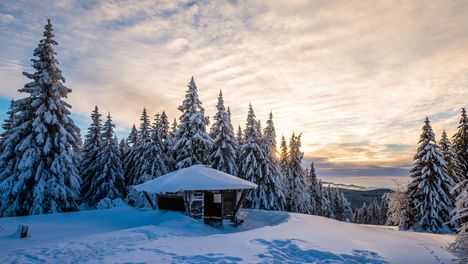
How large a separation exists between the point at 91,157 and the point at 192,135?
15.1m

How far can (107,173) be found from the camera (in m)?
36.4

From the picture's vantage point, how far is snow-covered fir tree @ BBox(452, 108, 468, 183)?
30042 millimetres

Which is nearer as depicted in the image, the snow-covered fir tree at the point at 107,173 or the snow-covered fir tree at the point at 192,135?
the snow-covered fir tree at the point at 192,135

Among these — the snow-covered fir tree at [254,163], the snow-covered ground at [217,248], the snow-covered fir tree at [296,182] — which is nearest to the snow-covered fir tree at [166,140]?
the snow-covered fir tree at [254,163]

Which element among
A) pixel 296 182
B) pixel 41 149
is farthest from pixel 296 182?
pixel 41 149

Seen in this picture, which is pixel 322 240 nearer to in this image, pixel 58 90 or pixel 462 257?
pixel 462 257

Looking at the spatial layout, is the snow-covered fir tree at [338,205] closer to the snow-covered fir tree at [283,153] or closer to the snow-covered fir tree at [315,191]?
the snow-covered fir tree at [315,191]

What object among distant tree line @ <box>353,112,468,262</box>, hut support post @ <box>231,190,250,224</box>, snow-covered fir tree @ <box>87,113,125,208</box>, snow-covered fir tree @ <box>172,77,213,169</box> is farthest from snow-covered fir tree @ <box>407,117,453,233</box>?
snow-covered fir tree @ <box>87,113,125,208</box>

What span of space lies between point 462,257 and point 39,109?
2546 centimetres

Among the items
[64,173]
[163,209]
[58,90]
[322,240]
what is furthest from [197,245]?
[58,90]

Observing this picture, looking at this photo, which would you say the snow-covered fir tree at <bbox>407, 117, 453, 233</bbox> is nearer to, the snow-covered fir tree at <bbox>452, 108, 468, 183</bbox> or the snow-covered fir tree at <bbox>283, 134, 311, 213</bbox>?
the snow-covered fir tree at <bbox>452, 108, 468, 183</bbox>

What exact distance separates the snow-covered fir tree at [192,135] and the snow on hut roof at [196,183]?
8.21 m

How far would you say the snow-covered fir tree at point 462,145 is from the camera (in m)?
30.0

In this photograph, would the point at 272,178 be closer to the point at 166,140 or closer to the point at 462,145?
the point at 166,140
